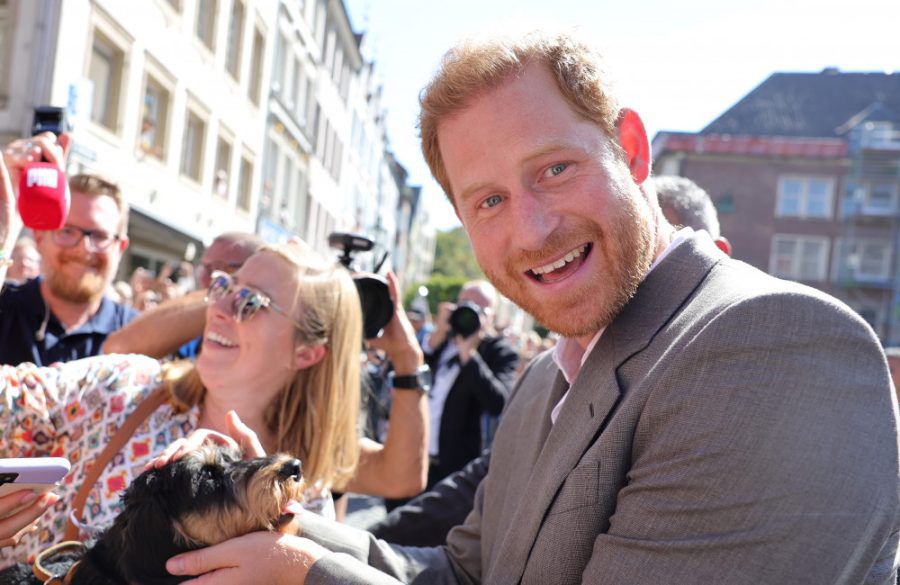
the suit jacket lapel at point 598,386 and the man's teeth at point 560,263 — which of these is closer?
the suit jacket lapel at point 598,386

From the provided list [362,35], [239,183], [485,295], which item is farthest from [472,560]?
[362,35]

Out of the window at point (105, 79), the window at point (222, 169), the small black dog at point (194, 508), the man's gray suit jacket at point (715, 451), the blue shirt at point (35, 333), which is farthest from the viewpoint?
the window at point (222, 169)

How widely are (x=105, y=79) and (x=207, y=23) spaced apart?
188 inches

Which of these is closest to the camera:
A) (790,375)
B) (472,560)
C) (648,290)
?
(790,375)

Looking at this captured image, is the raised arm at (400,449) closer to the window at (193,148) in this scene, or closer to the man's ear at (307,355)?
the man's ear at (307,355)

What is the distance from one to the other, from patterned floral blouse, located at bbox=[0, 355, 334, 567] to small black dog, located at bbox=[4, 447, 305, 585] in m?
0.48

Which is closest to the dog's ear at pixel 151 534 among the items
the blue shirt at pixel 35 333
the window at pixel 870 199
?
the blue shirt at pixel 35 333

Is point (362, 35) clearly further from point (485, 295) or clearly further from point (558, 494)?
point (558, 494)

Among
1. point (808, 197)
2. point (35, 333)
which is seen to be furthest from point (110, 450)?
point (808, 197)

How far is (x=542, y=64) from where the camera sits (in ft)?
6.05

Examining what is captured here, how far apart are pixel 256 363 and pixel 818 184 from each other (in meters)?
44.8

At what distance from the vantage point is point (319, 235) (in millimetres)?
33844

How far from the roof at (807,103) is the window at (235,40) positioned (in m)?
31.1

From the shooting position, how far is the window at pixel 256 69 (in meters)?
22.4
